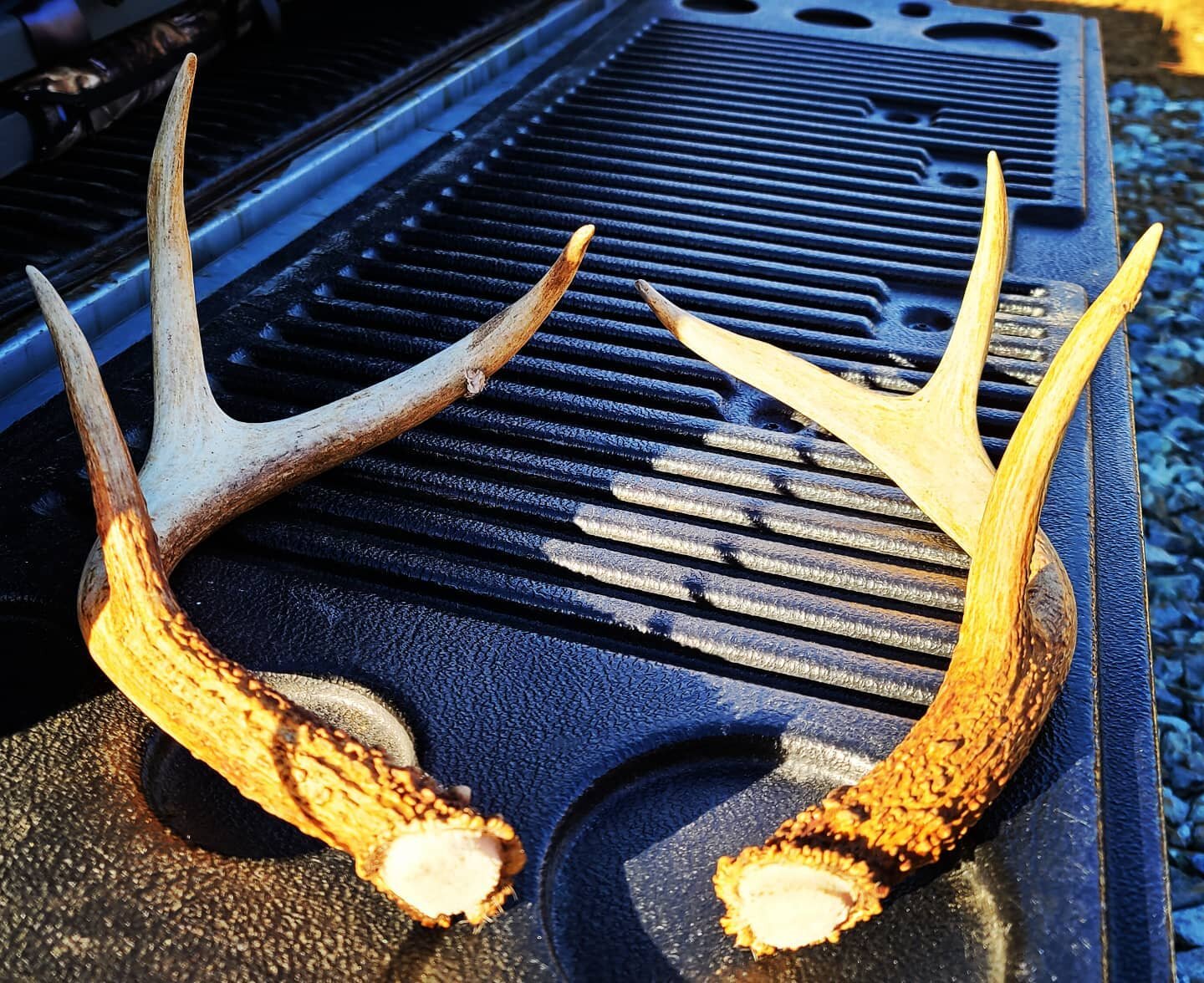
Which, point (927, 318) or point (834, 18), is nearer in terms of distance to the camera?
point (927, 318)

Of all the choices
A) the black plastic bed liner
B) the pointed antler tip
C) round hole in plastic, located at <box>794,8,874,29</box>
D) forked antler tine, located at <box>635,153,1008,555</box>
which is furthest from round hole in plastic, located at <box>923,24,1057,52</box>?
the pointed antler tip

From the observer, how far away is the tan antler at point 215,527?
36.9 inches

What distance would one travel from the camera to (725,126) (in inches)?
102

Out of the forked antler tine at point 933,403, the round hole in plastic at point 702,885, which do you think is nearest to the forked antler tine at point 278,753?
the round hole in plastic at point 702,885

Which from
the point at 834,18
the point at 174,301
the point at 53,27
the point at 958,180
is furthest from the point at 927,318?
the point at 834,18

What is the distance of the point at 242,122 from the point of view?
2359mm

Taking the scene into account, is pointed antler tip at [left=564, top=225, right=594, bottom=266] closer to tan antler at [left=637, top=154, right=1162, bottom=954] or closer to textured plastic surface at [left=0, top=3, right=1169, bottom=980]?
textured plastic surface at [left=0, top=3, right=1169, bottom=980]

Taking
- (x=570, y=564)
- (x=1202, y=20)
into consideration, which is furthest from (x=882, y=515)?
(x=1202, y=20)

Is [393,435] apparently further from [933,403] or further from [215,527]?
[933,403]

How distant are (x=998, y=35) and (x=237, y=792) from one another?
10.2 ft

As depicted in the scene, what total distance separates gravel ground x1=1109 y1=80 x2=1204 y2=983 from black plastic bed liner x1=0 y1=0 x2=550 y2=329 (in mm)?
1766

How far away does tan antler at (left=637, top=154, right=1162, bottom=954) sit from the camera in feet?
3.11

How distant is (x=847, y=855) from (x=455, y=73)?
2208 mm

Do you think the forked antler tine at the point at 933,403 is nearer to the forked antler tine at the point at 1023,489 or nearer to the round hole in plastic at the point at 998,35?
the forked antler tine at the point at 1023,489
